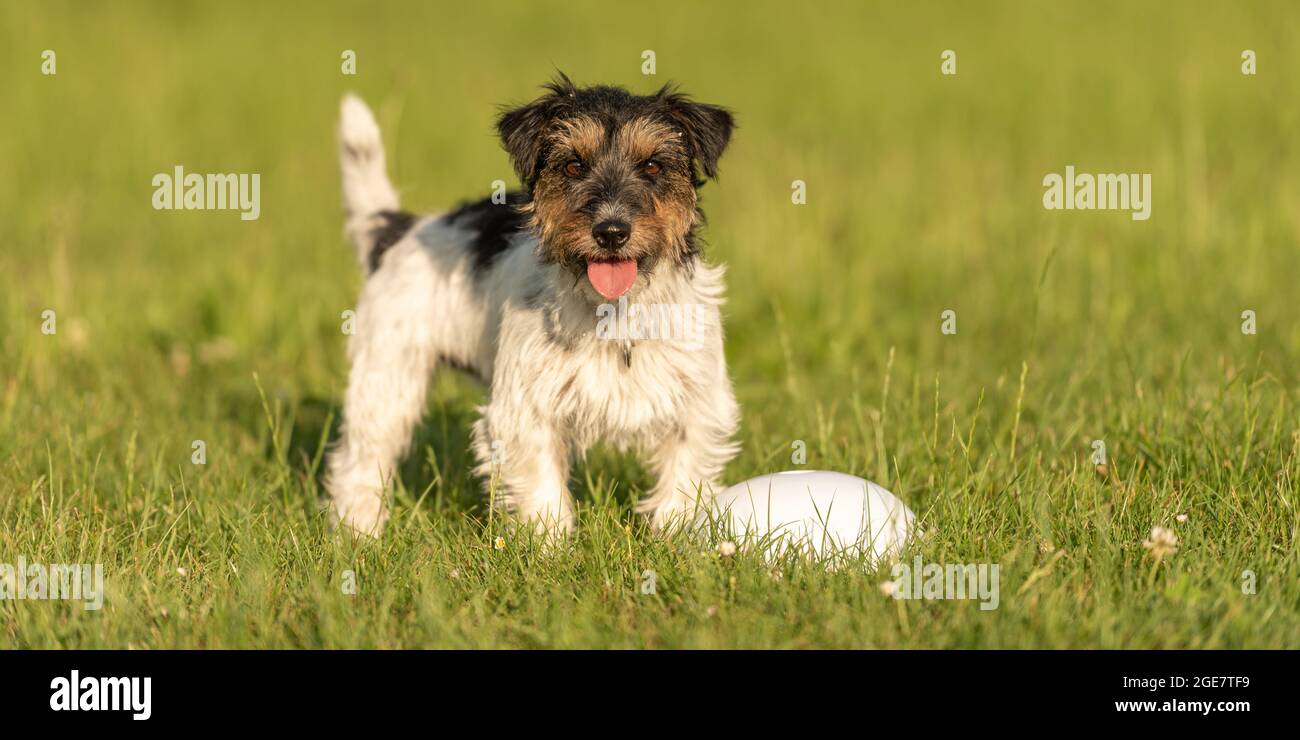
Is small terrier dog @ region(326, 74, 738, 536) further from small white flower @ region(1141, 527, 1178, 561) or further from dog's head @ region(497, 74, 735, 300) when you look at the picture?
small white flower @ region(1141, 527, 1178, 561)

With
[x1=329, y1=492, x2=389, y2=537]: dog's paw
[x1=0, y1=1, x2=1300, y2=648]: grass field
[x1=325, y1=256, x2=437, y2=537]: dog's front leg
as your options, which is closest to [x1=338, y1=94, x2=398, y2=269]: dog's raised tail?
[x1=325, y1=256, x2=437, y2=537]: dog's front leg

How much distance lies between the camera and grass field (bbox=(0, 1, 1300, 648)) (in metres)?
4.93

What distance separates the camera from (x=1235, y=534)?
5.49 m

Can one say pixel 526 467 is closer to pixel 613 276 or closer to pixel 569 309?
pixel 569 309

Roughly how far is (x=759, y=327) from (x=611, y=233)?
4.23m

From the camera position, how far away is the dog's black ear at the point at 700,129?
18.5ft

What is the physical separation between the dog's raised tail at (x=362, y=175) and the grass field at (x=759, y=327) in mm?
946

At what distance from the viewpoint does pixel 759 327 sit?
30.8 ft

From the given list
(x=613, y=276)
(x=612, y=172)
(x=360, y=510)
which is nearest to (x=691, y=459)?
(x=613, y=276)

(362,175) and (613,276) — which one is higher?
(362,175)

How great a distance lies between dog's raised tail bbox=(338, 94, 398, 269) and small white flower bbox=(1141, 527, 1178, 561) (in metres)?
4.01

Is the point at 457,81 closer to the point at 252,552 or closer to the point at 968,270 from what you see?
the point at 968,270

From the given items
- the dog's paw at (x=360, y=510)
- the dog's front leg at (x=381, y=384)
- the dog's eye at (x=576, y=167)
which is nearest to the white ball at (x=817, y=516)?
the dog's eye at (x=576, y=167)
